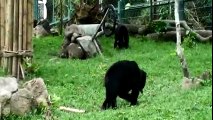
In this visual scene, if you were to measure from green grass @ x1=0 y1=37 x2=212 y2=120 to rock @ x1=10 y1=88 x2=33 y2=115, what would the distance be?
16cm

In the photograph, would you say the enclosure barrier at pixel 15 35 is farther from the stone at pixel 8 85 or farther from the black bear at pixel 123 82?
the black bear at pixel 123 82

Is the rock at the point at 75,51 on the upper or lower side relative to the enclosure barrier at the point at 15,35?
lower

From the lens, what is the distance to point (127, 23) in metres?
23.3

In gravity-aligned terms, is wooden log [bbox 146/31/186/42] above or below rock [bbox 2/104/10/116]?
above

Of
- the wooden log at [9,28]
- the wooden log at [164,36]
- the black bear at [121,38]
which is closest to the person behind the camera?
the wooden log at [9,28]

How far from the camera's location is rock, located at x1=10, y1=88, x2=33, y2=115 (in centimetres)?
812

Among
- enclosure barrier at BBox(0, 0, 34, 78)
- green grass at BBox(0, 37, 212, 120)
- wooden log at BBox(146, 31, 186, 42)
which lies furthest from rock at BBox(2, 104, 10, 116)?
wooden log at BBox(146, 31, 186, 42)

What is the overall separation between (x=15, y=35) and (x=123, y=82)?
12.2 ft

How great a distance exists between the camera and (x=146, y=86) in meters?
11.5

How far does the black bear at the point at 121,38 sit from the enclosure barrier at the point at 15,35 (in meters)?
5.96

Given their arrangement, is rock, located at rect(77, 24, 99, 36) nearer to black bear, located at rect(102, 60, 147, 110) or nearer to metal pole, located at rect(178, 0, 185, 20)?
metal pole, located at rect(178, 0, 185, 20)

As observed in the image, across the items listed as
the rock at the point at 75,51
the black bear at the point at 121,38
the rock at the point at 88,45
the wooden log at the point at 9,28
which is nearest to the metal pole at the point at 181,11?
the black bear at the point at 121,38

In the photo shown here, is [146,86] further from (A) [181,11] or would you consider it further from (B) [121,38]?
(A) [181,11]

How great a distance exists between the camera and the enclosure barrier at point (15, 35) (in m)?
11.9
